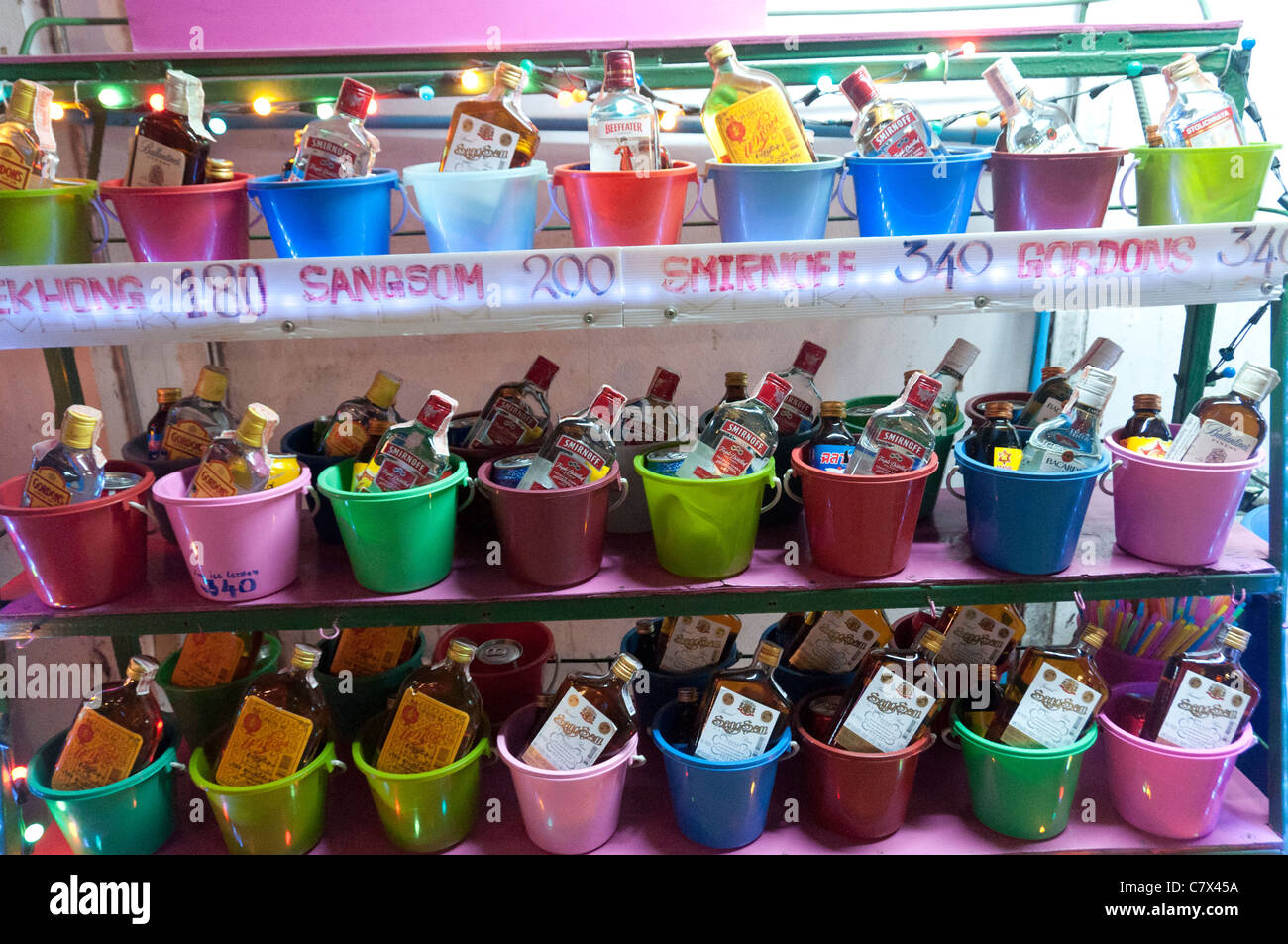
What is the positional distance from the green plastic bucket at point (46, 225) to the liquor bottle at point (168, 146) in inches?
3.2

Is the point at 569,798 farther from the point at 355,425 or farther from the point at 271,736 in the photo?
the point at 355,425

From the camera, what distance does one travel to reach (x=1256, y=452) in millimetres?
1480

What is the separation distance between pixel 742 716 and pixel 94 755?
1091 mm

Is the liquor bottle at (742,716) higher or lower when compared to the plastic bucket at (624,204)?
lower

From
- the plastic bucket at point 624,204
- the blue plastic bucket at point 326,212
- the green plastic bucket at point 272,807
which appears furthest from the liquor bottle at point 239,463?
the plastic bucket at point 624,204

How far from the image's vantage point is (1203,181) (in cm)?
142

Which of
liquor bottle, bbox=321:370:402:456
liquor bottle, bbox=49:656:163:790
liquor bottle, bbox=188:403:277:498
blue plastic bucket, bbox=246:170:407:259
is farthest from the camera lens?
liquor bottle, bbox=321:370:402:456

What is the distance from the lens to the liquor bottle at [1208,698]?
155 cm

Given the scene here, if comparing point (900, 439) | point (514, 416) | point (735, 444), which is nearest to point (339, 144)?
point (514, 416)

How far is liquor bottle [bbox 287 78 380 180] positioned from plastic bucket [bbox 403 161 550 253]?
9cm

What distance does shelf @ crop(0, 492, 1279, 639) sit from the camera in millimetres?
1474

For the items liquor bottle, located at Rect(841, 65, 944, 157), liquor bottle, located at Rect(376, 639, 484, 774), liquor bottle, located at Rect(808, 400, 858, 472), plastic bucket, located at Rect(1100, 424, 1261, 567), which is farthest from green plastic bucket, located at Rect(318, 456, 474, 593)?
plastic bucket, located at Rect(1100, 424, 1261, 567)

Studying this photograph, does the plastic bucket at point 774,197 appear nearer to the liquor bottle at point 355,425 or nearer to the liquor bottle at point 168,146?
the liquor bottle at point 355,425

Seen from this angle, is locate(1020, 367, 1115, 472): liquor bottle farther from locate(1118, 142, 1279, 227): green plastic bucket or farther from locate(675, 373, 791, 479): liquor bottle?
locate(675, 373, 791, 479): liquor bottle
